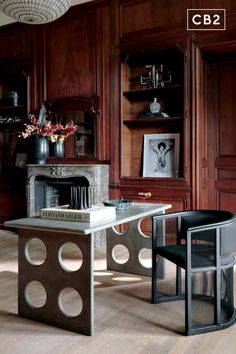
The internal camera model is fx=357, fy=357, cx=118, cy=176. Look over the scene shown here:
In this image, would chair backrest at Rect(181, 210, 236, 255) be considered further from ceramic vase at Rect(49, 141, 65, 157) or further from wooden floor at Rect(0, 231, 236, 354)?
ceramic vase at Rect(49, 141, 65, 157)

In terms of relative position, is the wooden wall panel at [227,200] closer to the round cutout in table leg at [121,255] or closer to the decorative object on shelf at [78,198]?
the round cutout in table leg at [121,255]

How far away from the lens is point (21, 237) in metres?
→ 2.45

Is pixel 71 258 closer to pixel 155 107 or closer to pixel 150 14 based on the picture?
pixel 155 107

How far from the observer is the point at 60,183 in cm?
507

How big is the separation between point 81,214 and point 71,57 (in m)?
3.39

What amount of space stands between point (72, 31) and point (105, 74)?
33.5 inches

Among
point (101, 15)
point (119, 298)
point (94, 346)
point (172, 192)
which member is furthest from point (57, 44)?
point (94, 346)

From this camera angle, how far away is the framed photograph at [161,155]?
14.8 feet

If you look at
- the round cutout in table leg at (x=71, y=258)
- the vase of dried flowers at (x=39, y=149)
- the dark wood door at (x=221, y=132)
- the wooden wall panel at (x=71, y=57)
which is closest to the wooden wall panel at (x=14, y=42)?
the wooden wall panel at (x=71, y=57)

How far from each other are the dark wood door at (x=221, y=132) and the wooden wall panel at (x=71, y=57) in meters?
1.60

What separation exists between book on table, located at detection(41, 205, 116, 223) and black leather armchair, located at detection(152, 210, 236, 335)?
40cm

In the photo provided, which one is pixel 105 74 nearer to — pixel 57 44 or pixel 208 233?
pixel 57 44

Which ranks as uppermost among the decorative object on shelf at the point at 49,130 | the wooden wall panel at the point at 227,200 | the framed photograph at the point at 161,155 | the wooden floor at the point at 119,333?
the decorative object on shelf at the point at 49,130

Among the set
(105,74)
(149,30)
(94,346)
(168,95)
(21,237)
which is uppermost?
(149,30)
